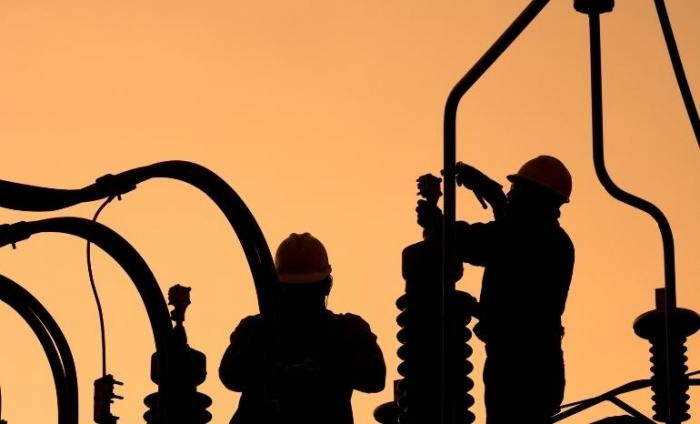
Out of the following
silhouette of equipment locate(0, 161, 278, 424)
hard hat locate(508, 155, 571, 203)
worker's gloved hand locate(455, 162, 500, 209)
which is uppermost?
hard hat locate(508, 155, 571, 203)

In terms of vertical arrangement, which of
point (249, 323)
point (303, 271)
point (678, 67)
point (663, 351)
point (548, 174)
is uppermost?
point (548, 174)

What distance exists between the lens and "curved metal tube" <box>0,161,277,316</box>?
5.22 m

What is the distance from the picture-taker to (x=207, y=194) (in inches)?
213

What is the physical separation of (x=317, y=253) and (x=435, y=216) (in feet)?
6.94

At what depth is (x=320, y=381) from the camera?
6035mm

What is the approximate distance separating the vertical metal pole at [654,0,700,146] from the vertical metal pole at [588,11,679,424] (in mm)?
343

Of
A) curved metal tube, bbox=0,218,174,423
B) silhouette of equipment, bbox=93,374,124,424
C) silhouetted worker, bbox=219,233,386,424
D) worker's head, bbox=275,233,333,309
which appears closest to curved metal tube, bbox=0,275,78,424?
silhouette of equipment, bbox=93,374,124,424

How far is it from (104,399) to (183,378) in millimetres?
1398

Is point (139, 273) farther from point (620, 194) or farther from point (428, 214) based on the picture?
point (620, 194)

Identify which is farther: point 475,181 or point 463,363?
point 475,181

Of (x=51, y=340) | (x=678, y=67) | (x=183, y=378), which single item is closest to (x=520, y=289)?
(x=183, y=378)

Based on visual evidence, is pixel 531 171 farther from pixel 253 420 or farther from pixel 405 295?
pixel 253 420

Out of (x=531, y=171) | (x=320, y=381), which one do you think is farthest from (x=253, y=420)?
(x=531, y=171)

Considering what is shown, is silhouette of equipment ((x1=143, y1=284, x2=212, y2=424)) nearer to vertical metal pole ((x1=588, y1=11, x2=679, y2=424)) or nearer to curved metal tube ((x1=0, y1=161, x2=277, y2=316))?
curved metal tube ((x1=0, y1=161, x2=277, y2=316))
